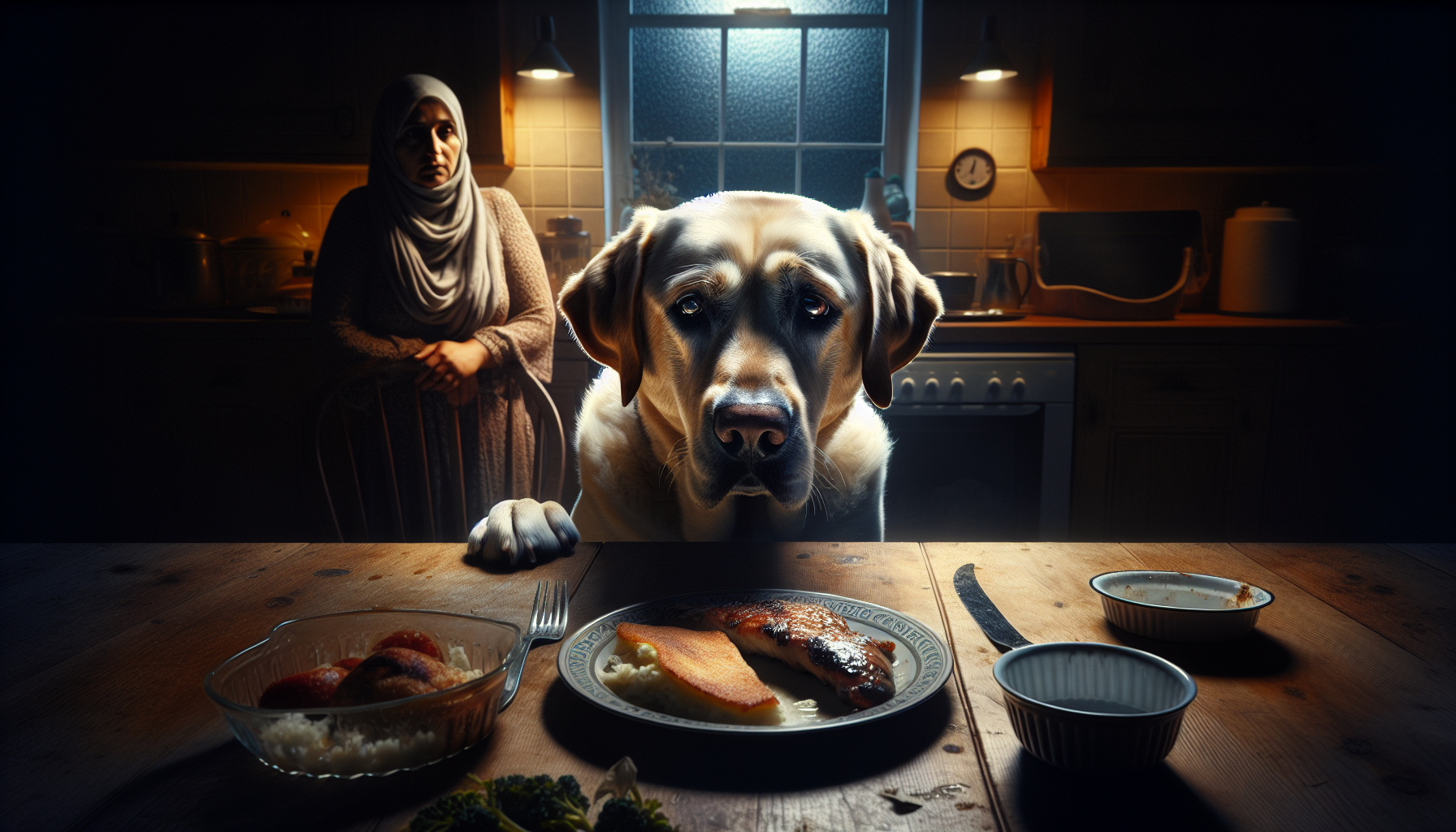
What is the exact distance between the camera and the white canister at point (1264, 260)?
350 cm

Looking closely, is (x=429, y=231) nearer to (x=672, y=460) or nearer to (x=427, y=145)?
(x=427, y=145)

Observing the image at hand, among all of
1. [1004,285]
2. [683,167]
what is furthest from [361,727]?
[683,167]

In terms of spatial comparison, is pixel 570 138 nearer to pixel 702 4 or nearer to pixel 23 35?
pixel 702 4

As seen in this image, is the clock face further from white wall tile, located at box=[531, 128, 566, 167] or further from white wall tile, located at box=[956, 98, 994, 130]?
white wall tile, located at box=[531, 128, 566, 167]

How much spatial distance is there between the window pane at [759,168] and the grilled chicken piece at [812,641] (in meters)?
3.34

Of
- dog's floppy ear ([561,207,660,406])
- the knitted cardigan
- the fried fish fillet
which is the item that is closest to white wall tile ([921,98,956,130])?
the knitted cardigan

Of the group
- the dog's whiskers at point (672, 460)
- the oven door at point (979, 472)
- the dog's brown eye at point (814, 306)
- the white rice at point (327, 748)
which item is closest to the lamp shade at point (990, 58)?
the oven door at point (979, 472)

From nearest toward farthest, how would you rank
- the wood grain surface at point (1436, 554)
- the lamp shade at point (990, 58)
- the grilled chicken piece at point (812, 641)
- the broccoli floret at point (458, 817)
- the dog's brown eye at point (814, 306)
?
the broccoli floret at point (458, 817) < the grilled chicken piece at point (812, 641) < the wood grain surface at point (1436, 554) < the dog's brown eye at point (814, 306) < the lamp shade at point (990, 58)

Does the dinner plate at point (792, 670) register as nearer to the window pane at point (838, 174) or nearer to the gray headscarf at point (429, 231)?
the gray headscarf at point (429, 231)

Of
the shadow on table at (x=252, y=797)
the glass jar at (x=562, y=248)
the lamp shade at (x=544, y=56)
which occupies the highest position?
the lamp shade at (x=544, y=56)

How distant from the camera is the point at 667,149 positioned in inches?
156

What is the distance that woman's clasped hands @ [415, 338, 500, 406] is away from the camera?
235cm

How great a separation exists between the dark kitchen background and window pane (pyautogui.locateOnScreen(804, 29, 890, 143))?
0.31 m

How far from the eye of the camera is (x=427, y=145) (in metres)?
2.58
